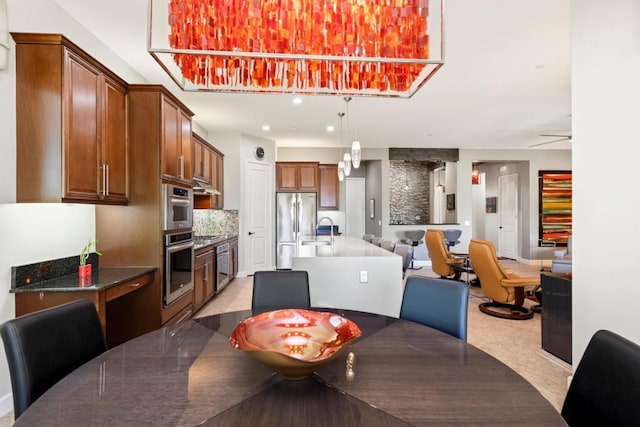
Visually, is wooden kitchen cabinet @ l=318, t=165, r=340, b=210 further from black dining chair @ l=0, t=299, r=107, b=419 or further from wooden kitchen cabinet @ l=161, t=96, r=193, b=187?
black dining chair @ l=0, t=299, r=107, b=419

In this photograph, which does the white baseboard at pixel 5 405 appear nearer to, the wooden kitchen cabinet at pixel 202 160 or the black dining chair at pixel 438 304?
the black dining chair at pixel 438 304

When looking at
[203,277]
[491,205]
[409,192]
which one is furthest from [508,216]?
[203,277]

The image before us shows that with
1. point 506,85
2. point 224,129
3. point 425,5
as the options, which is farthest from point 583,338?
point 224,129

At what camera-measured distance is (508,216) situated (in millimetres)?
9148

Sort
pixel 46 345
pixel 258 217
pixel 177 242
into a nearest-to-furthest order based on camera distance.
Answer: pixel 46 345 < pixel 177 242 < pixel 258 217

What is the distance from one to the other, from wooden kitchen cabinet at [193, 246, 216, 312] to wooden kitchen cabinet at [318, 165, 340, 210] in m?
3.73

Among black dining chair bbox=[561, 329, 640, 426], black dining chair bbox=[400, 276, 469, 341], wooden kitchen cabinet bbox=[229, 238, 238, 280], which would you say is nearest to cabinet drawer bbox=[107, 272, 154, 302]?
black dining chair bbox=[400, 276, 469, 341]

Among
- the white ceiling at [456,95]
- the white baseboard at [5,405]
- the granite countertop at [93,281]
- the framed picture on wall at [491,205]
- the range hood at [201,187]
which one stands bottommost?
the white baseboard at [5,405]

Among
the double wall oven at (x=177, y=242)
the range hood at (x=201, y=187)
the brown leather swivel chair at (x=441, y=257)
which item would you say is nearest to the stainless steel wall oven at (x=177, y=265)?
the double wall oven at (x=177, y=242)

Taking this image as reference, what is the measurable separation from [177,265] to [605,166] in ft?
11.2

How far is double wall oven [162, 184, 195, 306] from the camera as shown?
293 cm

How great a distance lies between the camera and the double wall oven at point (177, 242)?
2.93m

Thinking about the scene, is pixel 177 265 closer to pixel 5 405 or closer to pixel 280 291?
pixel 5 405

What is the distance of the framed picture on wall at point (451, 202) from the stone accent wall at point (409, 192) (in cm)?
59
